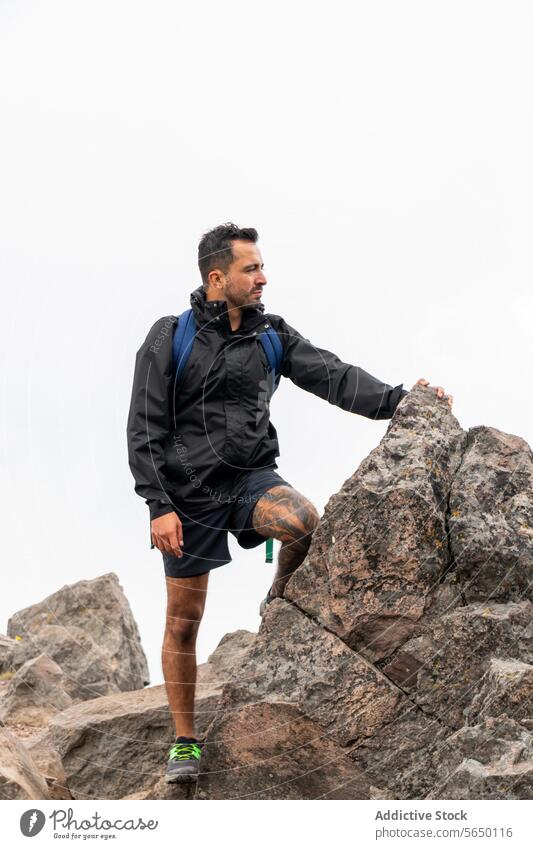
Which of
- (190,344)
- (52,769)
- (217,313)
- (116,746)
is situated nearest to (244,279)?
(217,313)

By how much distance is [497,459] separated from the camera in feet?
29.5

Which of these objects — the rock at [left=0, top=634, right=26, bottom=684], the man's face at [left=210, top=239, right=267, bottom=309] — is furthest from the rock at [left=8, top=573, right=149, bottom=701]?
the man's face at [left=210, top=239, right=267, bottom=309]

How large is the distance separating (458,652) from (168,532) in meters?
2.39

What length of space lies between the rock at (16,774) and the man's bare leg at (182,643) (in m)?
1.20

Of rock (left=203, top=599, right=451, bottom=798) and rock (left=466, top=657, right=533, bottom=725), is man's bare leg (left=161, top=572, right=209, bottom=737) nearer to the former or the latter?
rock (left=203, top=599, right=451, bottom=798)

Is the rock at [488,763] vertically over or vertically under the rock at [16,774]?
under

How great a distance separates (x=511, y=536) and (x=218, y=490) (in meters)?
2.32

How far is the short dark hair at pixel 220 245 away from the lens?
9.11 metres

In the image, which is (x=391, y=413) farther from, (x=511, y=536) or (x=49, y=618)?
(x=49, y=618)

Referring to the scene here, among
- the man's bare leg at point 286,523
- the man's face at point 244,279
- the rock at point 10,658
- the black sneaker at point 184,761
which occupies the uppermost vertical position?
the man's face at point 244,279

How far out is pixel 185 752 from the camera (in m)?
8.99

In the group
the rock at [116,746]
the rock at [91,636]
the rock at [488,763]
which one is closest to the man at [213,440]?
the rock at [116,746]

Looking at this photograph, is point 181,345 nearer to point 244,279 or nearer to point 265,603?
point 244,279

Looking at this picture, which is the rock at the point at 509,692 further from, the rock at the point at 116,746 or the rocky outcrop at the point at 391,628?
the rock at the point at 116,746
